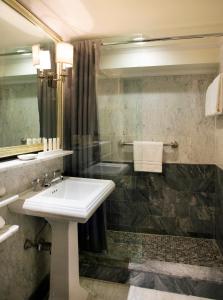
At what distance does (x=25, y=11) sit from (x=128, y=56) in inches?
43.9

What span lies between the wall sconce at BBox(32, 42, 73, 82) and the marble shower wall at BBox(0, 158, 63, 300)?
81cm

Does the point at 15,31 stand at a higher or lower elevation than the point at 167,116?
higher

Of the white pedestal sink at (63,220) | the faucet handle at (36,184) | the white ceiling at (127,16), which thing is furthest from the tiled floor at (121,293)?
the white ceiling at (127,16)

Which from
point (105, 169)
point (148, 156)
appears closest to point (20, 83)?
point (105, 169)

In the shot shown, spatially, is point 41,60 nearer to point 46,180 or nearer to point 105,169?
point 46,180

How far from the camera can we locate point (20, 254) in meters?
1.54

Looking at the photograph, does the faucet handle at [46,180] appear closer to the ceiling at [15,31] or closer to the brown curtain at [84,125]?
the brown curtain at [84,125]

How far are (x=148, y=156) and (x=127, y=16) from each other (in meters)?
1.51

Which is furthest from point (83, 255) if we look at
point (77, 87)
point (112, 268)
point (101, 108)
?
point (77, 87)

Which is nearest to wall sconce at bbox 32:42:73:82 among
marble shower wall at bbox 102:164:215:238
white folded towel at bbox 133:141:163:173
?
white folded towel at bbox 133:141:163:173

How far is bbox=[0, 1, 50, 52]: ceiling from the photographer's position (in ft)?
4.87

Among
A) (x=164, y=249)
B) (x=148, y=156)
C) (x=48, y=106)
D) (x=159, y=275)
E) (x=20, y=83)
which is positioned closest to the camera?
(x=20, y=83)

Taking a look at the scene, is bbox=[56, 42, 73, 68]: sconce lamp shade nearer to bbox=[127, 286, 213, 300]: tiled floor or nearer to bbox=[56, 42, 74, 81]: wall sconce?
bbox=[56, 42, 74, 81]: wall sconce

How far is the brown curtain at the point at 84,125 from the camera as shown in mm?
2113
